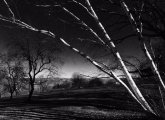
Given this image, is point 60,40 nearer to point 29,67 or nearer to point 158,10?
point 158,10

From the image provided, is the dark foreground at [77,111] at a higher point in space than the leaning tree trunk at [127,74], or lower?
lower

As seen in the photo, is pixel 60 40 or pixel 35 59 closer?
pixel 60 40

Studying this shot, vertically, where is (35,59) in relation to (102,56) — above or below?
above

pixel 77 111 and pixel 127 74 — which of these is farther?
pixel 77 111

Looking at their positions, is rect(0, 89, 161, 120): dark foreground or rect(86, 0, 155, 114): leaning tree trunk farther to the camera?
rect(0, 89, 161, 120): dark foreground

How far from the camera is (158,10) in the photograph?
339 cm

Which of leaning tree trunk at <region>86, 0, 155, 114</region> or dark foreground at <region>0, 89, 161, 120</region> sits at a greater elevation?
leaning tree trunk at <region>86, 0, 155, 114</region>

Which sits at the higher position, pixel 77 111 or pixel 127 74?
pixel 127 74

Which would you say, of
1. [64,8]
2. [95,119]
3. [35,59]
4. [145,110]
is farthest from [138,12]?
[35,59]

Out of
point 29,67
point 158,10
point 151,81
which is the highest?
point 29,67

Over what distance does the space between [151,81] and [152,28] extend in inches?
53.8

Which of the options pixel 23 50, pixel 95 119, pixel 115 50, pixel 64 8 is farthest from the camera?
pixel 23 50

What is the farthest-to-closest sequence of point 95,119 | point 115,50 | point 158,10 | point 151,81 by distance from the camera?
1. point 95,119
2. point 151,81
3. point 115,50
4. point 158,10

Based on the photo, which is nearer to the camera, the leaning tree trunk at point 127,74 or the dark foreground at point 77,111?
the leaning tree trunk at point 127,74
